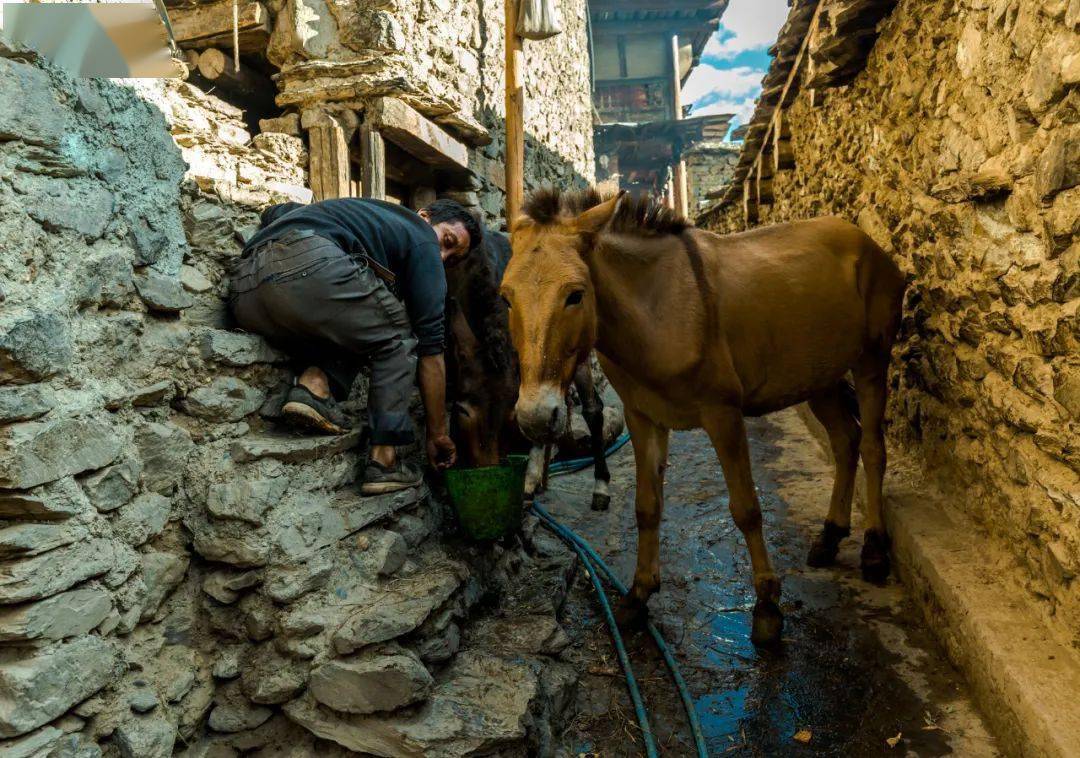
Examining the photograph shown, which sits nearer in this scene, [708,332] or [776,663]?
[776,663]

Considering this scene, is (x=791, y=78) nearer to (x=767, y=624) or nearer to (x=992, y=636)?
(x=767, y=624)

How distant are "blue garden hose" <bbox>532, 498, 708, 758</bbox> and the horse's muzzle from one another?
1.16 meters

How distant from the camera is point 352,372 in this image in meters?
2.99

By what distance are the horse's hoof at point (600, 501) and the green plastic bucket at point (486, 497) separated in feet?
6.67

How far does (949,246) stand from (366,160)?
402 cm

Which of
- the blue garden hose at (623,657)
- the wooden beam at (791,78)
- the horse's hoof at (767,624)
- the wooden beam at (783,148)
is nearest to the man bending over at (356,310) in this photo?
the blue garden hose at (623,657)

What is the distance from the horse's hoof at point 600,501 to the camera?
4983 millimetres

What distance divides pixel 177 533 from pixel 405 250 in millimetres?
Answer: 1477

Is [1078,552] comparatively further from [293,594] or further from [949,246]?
[293,594]

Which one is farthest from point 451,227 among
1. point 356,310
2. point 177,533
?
point 177,533

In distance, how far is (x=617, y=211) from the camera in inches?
114

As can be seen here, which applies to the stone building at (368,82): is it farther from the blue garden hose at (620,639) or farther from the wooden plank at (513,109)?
the blue garden hose at (620,639)

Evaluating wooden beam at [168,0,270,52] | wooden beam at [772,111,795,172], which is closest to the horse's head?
wooden beam at [168,0,270,52]

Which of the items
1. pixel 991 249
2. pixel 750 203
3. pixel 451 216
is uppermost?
pixel 750 203
